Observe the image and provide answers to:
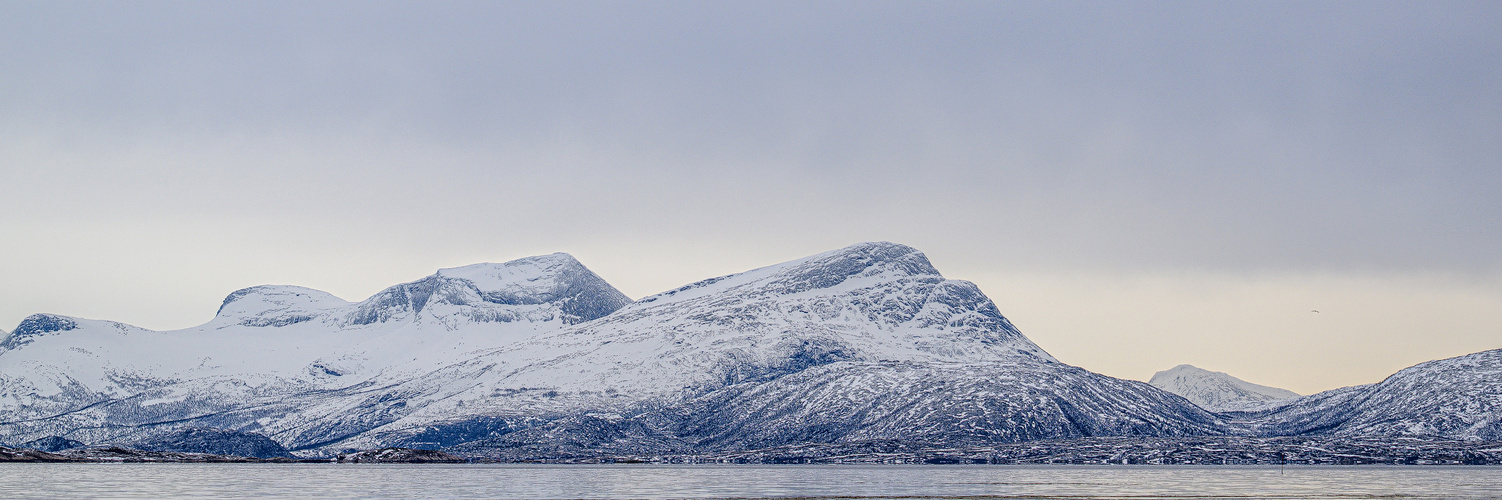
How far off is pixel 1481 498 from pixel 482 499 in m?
145

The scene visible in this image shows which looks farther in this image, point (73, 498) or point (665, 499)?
point (665, 499)

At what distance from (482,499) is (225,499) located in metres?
36.0

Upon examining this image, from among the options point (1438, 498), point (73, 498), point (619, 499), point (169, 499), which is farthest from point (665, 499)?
point (1438, 498)

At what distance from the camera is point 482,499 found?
655 ft

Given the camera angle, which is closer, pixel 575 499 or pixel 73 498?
pixel 73 498

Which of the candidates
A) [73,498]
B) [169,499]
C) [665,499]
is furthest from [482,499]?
[73,498]

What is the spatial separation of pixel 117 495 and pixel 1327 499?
179m

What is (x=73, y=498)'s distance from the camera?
186625mm

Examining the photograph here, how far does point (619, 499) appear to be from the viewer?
19762 cm

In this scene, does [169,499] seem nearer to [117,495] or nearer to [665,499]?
[117,495]

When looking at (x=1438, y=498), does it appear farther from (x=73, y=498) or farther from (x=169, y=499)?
(x=73, y=498)

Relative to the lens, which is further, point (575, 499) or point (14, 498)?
point (575, 499)

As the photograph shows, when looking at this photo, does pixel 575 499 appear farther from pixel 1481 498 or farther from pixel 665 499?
pixel 1481 498

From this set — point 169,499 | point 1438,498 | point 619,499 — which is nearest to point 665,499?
point 619,499
